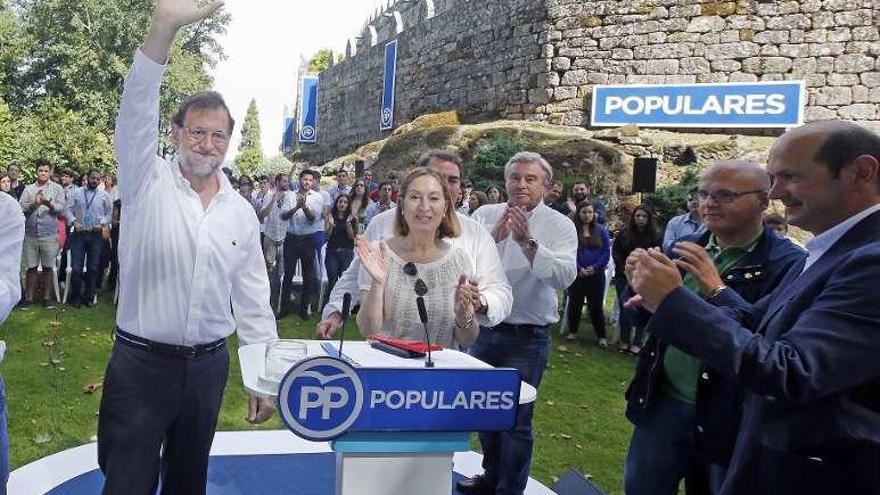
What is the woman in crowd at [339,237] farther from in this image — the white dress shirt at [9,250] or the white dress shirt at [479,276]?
the white dress shirt at [9,250]

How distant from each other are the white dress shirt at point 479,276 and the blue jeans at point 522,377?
0.58 meters

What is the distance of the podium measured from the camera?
6.16ft

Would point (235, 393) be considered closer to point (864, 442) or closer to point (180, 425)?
point (180, 425)

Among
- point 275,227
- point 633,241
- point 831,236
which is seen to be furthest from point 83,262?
point 831,236

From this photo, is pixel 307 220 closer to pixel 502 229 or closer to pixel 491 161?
pixel 502 229

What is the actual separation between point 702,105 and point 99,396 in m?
14.2

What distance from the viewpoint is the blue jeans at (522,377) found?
10.8 ft

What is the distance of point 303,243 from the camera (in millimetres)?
8453

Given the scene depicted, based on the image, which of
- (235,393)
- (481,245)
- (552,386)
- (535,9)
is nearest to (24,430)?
(235,393)

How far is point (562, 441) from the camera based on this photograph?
4727mm

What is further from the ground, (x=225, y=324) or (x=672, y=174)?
(x=672, y=174)

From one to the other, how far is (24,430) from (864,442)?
4645 mm

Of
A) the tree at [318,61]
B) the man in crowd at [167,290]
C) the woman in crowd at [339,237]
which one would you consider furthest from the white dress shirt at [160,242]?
the tree at [318,61]

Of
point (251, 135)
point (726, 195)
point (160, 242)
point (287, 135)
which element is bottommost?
point (160, 242)
